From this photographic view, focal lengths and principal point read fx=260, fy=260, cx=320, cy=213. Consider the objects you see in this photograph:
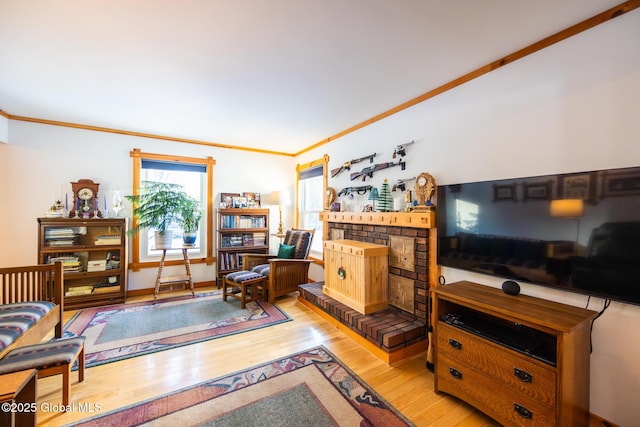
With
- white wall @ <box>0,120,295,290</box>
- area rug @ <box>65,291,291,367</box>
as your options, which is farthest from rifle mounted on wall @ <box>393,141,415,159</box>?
white wall @ <box>0,120,295,290</box>

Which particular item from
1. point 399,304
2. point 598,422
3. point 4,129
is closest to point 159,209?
point 4,129

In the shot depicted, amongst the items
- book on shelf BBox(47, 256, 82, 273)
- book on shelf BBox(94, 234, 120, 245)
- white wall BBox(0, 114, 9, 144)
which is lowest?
book on shelf BBox(47, 256, 82, 273)

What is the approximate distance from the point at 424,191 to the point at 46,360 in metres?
3.05

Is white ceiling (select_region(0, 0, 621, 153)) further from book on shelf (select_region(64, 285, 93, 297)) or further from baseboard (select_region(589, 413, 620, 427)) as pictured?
baseboard (select_region(589, 413, 620, 427))

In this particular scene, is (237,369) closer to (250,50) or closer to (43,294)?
(43,294)

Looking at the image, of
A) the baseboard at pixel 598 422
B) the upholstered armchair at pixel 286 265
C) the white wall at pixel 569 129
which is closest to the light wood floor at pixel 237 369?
the baseboard at pixel 598 422

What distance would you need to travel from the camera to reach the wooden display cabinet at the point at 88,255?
3.31m

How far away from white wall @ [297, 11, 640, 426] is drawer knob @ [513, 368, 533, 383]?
0.56 metres

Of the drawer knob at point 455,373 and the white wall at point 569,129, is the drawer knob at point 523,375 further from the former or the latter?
the white wall at point 569,129

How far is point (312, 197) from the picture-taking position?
192 inches

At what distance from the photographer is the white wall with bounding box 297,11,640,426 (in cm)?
149

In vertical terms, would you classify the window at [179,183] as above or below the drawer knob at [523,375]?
above

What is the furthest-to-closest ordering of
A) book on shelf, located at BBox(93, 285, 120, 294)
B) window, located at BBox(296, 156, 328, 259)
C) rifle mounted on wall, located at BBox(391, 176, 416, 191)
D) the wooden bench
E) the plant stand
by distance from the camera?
1. window, located at BBox(296, 156, 328, 259)
2. the plant stand
3. book on shelf, located at BBox(93, 285, 120, 294)
4. rifle mounted on wall, located at BBox(391, 176, 416, 191)
5. the wooden bench

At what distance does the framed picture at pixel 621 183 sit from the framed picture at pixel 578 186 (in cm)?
4
